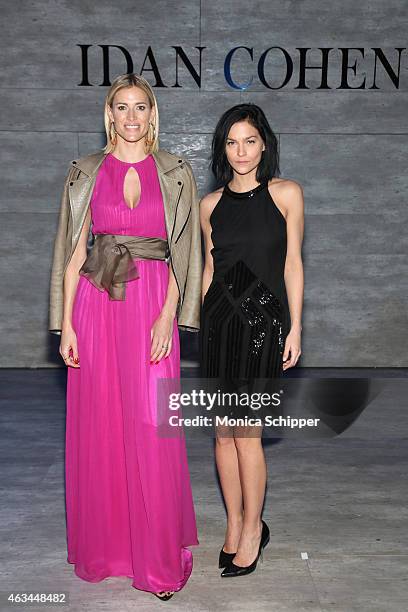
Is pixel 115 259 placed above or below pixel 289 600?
above

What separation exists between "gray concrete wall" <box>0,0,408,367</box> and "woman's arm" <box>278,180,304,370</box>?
4.31 metres

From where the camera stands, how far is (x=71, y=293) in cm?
329

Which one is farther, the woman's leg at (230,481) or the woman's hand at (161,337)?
the woman's leg at (230,481)

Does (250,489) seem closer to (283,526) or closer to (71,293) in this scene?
(283,526)

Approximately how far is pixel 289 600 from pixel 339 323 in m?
4.77

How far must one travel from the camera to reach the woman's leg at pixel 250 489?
3.35 m

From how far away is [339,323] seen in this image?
7.81 m

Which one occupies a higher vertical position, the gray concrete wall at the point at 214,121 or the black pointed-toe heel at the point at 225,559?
the gray concrete wall at the point at 214,121

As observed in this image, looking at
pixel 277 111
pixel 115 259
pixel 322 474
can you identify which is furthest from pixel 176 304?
pixel 277 111

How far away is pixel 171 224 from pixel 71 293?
1.58 feet

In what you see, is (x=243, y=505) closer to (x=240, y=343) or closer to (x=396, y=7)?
(x=240, y=343)

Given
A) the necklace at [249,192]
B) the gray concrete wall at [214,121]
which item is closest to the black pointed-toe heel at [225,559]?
the necklace at [249,192]

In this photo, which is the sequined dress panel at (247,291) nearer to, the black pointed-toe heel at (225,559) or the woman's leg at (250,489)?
the woman's leg at (250,489)

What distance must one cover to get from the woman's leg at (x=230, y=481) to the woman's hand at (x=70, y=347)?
2.10 ft
